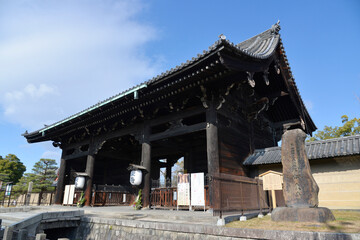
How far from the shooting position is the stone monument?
618 cm

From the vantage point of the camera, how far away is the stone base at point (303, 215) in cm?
602

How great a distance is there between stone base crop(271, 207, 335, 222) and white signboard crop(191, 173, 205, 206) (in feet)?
11.8

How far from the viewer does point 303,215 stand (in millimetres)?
6195

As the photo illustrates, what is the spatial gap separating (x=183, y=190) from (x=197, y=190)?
76cm

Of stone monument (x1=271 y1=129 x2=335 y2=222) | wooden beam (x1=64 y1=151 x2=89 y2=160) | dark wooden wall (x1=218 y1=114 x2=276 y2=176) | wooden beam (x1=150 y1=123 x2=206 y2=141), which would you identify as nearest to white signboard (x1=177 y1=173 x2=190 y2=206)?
dark wooden wall (x1=218 y1=114 x2=276 y2=176)

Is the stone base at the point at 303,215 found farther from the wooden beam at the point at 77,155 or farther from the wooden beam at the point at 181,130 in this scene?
the wooden beam at the point at 77,155

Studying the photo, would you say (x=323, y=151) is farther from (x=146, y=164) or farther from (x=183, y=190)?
(x=146, y=164)

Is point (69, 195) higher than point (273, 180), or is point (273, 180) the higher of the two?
point (273, 180)

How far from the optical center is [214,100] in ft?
34.4

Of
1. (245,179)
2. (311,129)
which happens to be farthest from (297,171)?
(311,129)

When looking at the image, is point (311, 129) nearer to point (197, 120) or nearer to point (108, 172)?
point (197, 120)

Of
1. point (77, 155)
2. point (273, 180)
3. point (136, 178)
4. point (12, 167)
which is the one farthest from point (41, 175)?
point (273, 180)

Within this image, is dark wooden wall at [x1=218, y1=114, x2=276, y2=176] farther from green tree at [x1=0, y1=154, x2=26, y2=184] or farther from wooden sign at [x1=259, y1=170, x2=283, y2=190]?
green tree at [x1=0, y1=154, x2=26, y2=184]

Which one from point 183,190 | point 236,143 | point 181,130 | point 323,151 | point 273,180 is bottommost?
point 183,190
